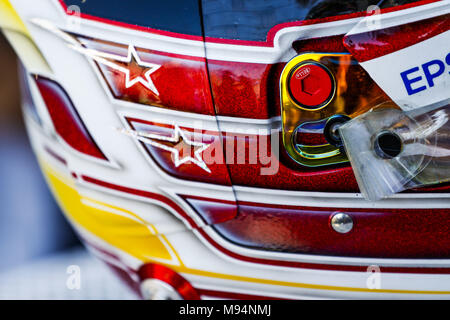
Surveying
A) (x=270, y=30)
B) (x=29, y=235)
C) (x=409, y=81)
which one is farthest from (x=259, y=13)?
(x=29, y=235)

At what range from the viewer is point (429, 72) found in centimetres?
117

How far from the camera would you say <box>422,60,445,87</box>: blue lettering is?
1.17 m

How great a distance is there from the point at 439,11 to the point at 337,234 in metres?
0.57

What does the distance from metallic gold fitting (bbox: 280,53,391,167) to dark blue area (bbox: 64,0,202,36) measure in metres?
0.25

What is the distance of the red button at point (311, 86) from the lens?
3.98ft

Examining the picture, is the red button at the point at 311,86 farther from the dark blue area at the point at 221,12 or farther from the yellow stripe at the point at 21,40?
the yellow stripe at the point at 21,40

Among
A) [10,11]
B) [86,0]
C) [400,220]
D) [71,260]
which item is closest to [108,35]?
[86,0]

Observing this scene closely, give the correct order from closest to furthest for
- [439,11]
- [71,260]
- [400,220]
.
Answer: [439,11]
[400,220]
[71,260]

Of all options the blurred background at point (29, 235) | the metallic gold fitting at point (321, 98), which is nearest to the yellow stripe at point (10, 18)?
the blurred background at point (29, 235)

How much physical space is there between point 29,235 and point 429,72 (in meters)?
1.20

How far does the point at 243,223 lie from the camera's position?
1327 mm

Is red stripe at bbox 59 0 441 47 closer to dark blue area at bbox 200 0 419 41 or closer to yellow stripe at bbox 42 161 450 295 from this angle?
dark blue area at bbox 200 0 419 41

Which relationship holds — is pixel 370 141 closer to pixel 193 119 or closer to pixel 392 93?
pixel 392 93

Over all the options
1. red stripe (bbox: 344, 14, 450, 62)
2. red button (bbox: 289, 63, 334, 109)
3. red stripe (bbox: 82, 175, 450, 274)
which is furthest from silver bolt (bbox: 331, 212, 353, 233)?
red stripe (bbox: 344, 14, 450, 62)
